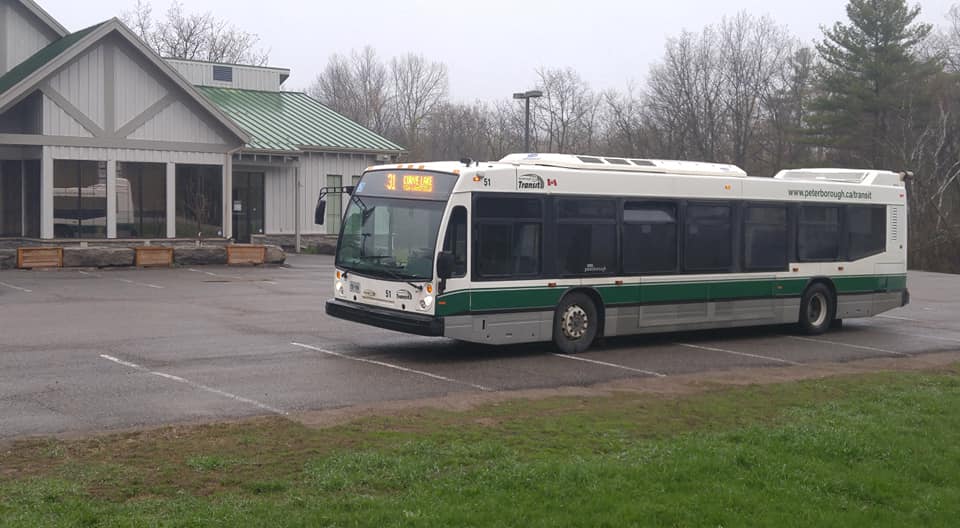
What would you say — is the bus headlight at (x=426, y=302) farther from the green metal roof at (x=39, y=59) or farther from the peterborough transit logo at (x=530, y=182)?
the green metal roof at (x=39, y=59)

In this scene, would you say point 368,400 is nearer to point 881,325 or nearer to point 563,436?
point 563,436

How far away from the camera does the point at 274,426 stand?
9367 millimetres

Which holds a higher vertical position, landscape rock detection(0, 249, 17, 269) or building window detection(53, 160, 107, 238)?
building window detection(53, 160, 107, 238)

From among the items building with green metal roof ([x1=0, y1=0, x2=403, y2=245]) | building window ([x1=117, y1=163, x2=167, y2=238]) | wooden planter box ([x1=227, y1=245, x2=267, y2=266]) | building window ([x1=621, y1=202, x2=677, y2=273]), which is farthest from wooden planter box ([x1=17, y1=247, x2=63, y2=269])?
building window ([x1=621, y1=202, x2=677, y2=273])

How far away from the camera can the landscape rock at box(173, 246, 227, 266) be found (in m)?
30.1

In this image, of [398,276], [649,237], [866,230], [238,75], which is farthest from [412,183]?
[238,75]

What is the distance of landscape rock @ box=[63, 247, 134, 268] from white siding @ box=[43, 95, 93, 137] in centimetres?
335

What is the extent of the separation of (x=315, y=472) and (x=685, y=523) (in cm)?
262

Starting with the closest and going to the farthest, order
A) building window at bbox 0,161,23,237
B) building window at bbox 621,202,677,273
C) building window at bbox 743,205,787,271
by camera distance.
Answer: building window at bbox 621,202,677,273 < building window at bbox 743,205,787,271 < building window at bbox 0,161,23,237

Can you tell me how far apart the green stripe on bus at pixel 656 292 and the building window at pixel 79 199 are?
61.2 feet

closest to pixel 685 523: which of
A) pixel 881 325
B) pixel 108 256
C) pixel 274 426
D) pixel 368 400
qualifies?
pixel 274 426

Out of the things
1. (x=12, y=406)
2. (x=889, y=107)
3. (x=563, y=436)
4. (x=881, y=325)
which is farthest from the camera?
(x=889, y=107)

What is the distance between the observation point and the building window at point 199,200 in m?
31.9

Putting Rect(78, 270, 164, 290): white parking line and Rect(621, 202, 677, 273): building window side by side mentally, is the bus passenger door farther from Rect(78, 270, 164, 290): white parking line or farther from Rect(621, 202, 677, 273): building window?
Rect(78, 270, 164, 290): white parking line
